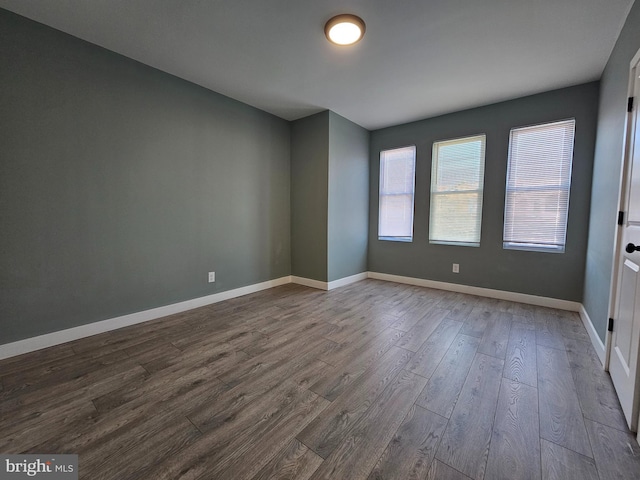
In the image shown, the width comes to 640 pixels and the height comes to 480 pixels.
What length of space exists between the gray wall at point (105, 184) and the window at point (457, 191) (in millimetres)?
2870

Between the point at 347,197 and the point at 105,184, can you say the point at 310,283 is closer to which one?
the point at 347,197

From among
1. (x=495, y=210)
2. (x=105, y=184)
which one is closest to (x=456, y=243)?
(x=495, y=210)

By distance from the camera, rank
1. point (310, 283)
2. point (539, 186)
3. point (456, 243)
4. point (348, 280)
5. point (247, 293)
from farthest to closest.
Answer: point (348, 280) → point (310, 283) → point (456, 243) → point (247, 293) → point (539, 186)

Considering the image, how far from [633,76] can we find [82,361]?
4.41 metres

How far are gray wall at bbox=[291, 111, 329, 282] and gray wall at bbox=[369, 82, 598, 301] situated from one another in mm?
1212

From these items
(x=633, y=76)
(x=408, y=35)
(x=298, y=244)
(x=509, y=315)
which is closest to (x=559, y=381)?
(x=509, y=315)

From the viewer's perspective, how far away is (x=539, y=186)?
322cm

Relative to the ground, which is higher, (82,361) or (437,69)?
(437,69)

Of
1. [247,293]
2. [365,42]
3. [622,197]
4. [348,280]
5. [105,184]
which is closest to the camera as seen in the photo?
[622,197]

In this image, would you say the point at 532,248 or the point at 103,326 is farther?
the point at 532,248

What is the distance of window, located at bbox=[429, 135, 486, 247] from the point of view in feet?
12.0

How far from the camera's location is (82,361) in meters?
1.98

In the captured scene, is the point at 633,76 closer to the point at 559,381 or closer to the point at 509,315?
the point at 559,381

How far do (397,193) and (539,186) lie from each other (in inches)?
73.1
